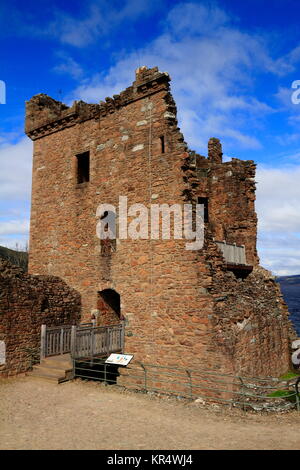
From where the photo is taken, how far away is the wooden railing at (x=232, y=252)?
44.0ft

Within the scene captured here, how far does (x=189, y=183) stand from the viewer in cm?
1112

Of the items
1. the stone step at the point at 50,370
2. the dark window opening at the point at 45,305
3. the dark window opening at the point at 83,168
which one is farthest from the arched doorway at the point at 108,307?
the dark window opening at the point at 83,168

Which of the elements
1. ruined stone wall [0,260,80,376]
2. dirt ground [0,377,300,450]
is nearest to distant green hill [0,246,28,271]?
ruined stone wall [0,260,80,376]

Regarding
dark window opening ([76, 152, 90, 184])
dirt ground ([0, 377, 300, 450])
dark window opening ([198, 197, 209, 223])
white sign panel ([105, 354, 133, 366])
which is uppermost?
dark window opening ([76, 152, 90, 184])

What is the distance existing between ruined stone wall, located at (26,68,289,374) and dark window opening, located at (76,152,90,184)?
0.24 metres

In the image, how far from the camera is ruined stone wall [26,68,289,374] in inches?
416

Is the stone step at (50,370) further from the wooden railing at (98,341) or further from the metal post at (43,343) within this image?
the wooden railing at (98,341)

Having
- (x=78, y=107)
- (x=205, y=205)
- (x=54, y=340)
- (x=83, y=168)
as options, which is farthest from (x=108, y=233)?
(x=205, y=205)

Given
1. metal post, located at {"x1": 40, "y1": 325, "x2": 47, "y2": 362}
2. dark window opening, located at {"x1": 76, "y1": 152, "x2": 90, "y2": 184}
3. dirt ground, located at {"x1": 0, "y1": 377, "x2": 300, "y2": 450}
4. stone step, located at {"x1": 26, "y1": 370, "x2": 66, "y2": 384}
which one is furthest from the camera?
dark window opening, located at {"x1": 76, "y1": 152, "x2": 90, "y2": 184}

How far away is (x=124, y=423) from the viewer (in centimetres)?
733

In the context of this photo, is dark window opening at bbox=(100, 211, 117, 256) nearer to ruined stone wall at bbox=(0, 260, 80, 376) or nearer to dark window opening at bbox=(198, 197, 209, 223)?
ruined stone wall at bbox=(0, 260, 80, 376)

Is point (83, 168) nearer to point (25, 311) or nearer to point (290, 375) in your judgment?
point (25, 311)

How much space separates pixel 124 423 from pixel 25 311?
576cm

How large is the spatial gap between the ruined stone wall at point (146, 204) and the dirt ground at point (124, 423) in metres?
1.94
